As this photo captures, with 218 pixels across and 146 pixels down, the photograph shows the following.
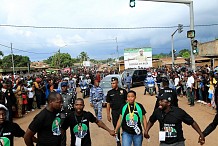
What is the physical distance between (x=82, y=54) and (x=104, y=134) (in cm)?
13651

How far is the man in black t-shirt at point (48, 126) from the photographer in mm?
3722

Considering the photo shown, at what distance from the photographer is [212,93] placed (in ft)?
39.5

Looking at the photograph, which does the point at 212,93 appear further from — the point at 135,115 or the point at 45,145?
the point at 45,145

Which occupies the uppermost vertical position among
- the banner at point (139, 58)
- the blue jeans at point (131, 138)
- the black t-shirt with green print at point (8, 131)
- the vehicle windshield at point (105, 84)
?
the banner at point (139, 58)

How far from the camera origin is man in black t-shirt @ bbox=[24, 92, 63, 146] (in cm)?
372

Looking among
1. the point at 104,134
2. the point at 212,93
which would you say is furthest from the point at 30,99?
the point at 212,93

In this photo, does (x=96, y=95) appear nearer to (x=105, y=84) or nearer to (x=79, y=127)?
(x=79, y=127)

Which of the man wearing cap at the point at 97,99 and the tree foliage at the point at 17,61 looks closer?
the man wearing cap at the point at 97,99

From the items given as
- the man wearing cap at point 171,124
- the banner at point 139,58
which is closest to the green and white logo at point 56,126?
the man wearing cap at point 171,124

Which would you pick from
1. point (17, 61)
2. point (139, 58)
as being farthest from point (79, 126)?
point (17, 61)

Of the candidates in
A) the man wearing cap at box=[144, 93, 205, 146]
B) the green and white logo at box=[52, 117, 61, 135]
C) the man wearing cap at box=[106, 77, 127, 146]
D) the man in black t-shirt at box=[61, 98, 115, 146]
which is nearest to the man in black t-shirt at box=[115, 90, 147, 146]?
the man wearing cap at box=[144, 93, 205, 146]

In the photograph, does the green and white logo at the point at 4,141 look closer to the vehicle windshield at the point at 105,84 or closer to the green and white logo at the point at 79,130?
the green and white logo at the point at 79,130

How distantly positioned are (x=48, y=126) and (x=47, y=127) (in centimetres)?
2

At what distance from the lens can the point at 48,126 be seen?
375cm
